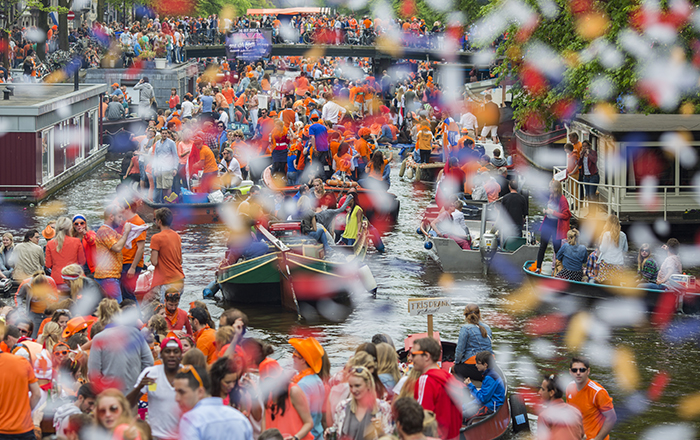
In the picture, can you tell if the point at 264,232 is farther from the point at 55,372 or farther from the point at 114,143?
the point at 114,143

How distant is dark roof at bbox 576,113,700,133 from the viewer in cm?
2069

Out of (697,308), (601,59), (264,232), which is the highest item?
(601,59)

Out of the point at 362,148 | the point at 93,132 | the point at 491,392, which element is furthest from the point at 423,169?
the point at 491,392

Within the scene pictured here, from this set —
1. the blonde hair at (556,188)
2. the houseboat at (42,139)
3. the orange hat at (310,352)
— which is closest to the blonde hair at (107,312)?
the orange hat at (310,352)

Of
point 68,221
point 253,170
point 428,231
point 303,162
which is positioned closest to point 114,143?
point 253,170

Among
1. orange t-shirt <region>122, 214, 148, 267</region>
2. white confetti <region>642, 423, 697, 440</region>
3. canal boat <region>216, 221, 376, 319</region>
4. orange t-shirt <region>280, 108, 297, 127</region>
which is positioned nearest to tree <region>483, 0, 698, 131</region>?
orange t-shirt <region>280, 108, 297, 127</region>

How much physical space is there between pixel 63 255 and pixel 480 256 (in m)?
8.18

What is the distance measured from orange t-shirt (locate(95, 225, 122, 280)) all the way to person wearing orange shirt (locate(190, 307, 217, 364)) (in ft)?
9.47

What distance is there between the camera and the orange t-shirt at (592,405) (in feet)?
28.9

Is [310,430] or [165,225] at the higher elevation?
[165,225]

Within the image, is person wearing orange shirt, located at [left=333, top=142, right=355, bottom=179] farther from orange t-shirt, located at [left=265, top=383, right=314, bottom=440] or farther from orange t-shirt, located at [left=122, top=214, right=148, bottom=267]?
orange t-shirt, located at [left=265, top=383, right=314, bottom=440]

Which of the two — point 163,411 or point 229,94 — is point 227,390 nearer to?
point 163,411

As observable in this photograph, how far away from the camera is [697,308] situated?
1534cm

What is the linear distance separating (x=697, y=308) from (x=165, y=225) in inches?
328
